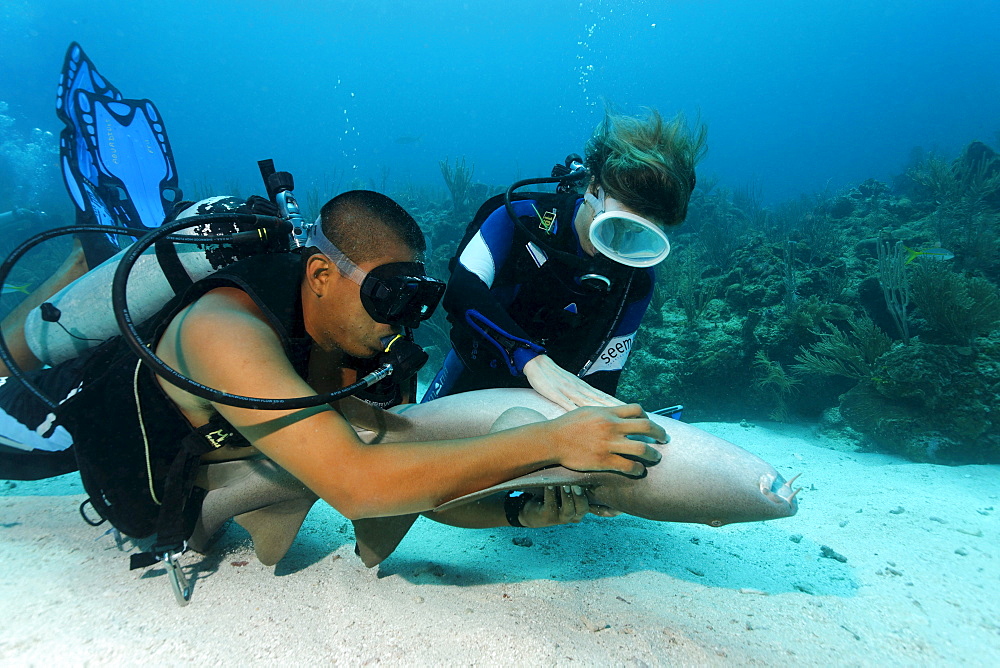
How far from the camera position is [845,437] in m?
5.88

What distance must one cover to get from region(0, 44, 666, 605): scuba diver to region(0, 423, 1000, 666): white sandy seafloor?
0.77 feet

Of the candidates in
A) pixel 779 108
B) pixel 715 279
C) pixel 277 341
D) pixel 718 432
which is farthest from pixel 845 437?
pixel 779 108

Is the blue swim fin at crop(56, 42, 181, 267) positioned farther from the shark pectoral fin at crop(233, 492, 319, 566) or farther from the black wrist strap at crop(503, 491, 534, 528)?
the black wrist strap at crop(503, 491, 534, 528)

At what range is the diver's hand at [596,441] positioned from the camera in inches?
58.9

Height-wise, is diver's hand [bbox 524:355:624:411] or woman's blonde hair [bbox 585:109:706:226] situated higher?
woman's blonde hair [bbox 585:109:706:226]

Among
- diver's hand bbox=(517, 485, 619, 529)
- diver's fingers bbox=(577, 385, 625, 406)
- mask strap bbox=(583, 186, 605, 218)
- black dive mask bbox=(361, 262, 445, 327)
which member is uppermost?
mask strap bbox=(583, 186, 605, 218)

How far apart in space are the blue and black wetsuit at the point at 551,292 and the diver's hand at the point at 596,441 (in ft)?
3.52

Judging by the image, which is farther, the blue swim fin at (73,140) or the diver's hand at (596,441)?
the blue swim fin at (73,140)

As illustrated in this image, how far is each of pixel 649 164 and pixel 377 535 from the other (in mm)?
2302

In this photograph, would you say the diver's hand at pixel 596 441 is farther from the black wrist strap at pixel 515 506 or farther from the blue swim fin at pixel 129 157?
the blue swim fin at pixel 129 157

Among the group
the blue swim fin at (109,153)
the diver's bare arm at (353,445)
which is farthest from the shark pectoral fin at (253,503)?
the blue swim fin at (109,153)

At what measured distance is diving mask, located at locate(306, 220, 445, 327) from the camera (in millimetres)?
1675

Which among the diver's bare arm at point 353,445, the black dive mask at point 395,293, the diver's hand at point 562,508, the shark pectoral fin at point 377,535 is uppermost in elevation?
the black dive mask at point 395,293

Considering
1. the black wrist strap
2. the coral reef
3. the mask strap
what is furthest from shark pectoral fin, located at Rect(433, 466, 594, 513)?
the coral reef
